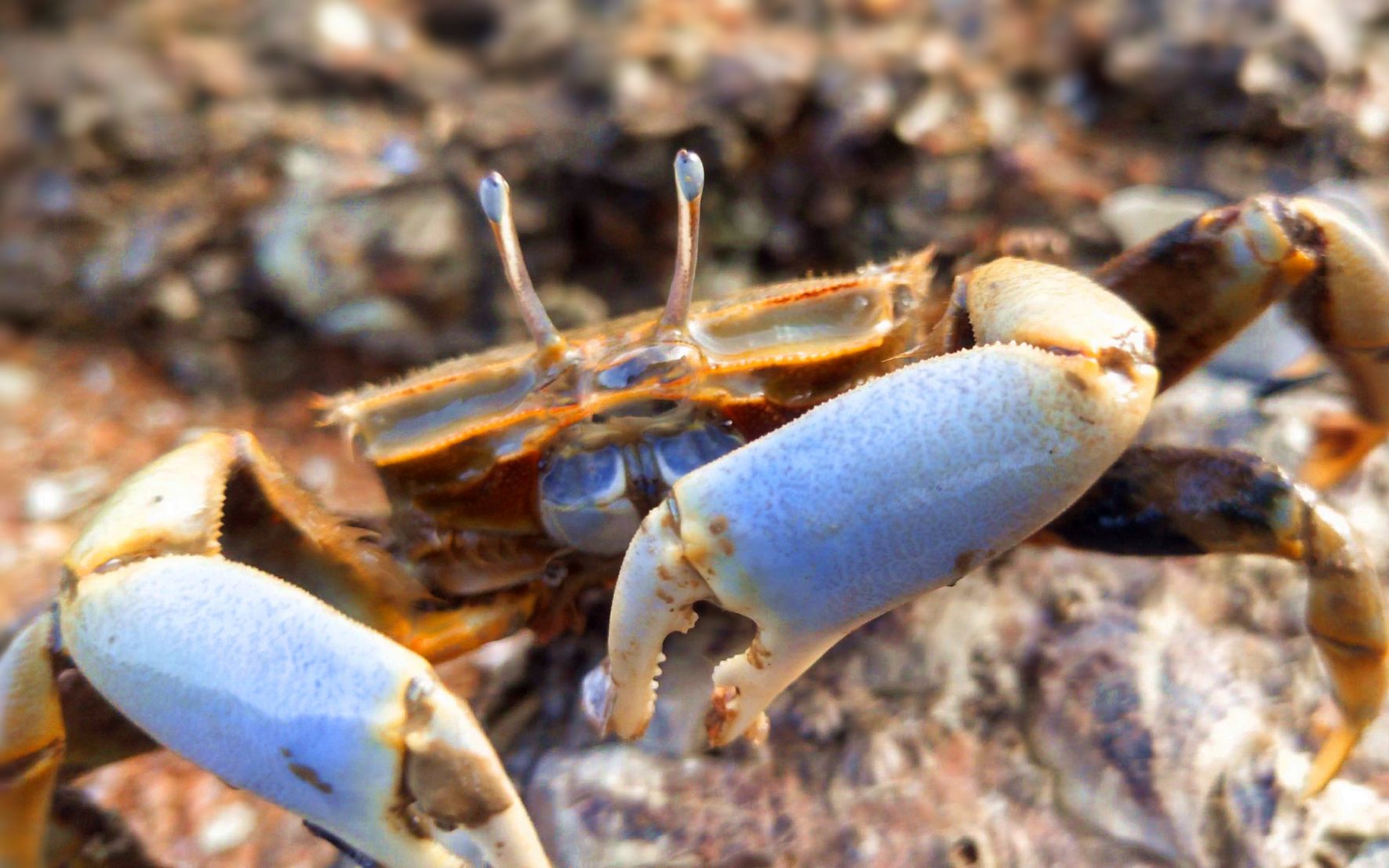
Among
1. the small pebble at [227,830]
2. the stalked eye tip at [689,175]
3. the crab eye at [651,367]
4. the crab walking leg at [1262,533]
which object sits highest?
the stalked eye tip at [689,175]

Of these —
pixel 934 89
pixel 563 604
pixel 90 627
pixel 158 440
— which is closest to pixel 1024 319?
pixel 563 604

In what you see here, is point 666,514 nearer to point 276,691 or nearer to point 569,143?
point 276,691

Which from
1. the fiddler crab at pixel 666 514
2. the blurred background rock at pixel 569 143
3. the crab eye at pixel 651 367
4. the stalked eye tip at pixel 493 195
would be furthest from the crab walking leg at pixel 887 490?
the blurred background rock at pixel 569 143

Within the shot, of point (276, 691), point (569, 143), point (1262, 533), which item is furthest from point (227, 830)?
point (569, 143)

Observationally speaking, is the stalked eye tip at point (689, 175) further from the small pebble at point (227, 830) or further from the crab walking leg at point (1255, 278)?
the small pebble at point (227, 830)

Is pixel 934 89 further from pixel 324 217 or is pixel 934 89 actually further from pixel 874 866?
pixel 874 866

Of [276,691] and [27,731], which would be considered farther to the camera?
[27,731]

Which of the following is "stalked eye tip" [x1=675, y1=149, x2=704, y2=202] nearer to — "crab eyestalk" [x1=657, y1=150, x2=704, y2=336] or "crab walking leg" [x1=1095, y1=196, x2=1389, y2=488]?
"crab eyestalk" [x1=657, y1=150, x2=704, y2=336]
